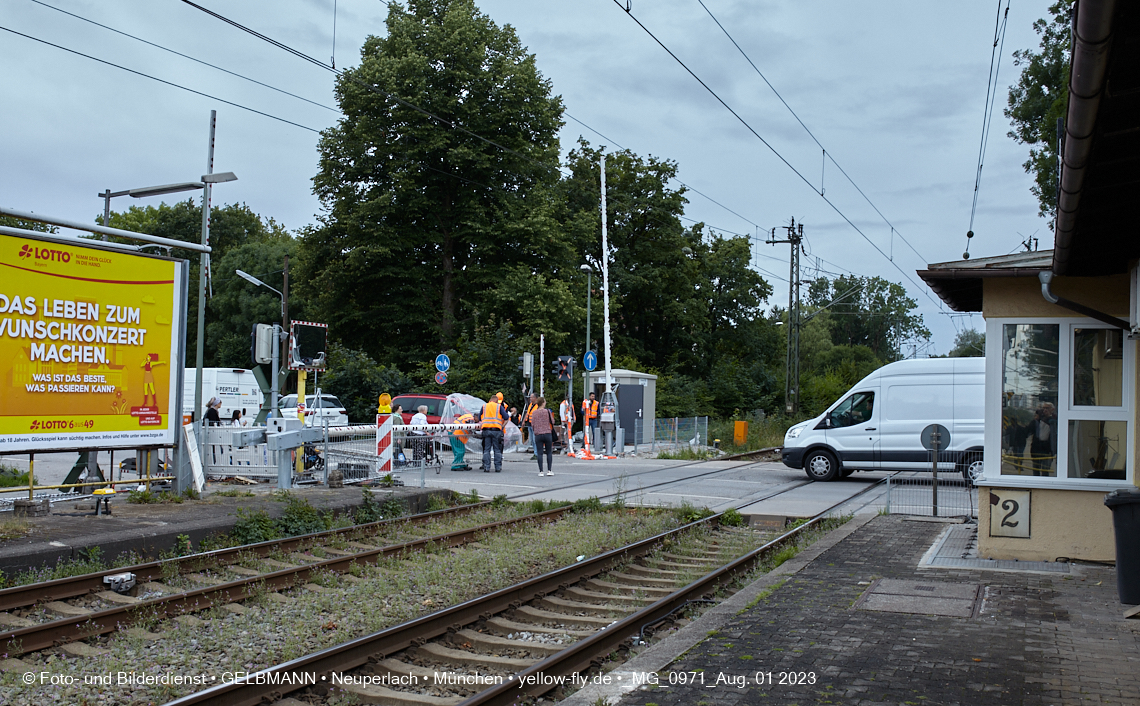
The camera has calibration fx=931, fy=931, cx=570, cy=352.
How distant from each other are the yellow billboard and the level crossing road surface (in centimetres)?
598

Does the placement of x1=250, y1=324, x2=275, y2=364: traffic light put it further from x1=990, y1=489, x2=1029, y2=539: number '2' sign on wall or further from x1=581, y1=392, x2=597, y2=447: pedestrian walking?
x1=581, y1=392, x2=597, y2=447: pedestrian walking

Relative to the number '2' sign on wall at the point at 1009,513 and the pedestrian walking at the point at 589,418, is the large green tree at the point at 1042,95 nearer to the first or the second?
the pedestrian walking at the point at 589,418

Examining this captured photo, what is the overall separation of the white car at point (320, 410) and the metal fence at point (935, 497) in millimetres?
12594

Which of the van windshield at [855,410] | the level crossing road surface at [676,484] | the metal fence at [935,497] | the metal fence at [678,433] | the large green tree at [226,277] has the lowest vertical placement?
the level crossing road surface at [676,484]

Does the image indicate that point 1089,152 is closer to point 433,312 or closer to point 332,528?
point 332,528

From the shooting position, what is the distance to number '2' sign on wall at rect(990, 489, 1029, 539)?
948cm

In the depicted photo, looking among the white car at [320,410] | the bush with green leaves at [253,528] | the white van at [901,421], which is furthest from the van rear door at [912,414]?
the bush with green leaves at [253,528]

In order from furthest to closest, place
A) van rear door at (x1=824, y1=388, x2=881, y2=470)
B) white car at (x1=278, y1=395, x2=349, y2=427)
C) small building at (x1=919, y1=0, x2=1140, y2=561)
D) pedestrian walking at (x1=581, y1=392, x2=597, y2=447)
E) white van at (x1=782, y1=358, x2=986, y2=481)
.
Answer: pedestrian walking at (x1=581, y1=392, x2=597, y2=447) → white car at (x1=278, y1=395, x2=349, y2=427) → van rear door at (x1=824, y1=388, x2=881, y2=470) → white van at (x1=782, y1=358, x2=986, y2=481) → small building at (x1=919, y1=0, x2=1140, y2=561)

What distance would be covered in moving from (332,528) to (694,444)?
811 inches

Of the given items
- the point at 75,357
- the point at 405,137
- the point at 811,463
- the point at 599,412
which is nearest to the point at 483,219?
the point at 405,137

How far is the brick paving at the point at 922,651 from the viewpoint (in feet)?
16.7

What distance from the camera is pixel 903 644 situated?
6129 mm

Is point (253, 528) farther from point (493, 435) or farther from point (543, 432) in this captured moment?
point (493, 435)

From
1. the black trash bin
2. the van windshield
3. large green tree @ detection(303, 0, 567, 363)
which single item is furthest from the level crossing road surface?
large green tree @ detection(303, 0, 567, 363)
